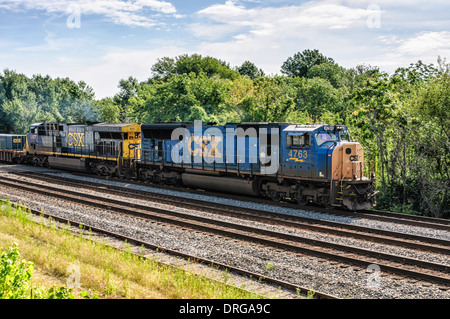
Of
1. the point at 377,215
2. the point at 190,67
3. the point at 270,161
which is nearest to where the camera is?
the point at 377,215

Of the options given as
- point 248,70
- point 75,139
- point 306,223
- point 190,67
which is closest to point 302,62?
point 248,70

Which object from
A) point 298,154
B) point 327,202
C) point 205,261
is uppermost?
point 298,154

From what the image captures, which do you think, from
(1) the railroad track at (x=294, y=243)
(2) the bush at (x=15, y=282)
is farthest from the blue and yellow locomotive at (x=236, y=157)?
(2) the bush at (x=15, y=282)

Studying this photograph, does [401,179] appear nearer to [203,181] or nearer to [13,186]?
[203,181]

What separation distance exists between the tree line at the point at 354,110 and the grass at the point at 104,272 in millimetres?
12609

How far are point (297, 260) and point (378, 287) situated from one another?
2260 mm

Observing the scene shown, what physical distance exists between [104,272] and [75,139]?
22606 mm

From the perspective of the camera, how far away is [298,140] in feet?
56.1

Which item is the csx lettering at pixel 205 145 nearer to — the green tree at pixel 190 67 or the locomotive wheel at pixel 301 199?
the locomotive wheel at pixel 301 199

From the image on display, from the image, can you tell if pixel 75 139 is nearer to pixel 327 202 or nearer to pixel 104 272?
pixel 327 202

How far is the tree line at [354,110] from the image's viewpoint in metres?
17.5
